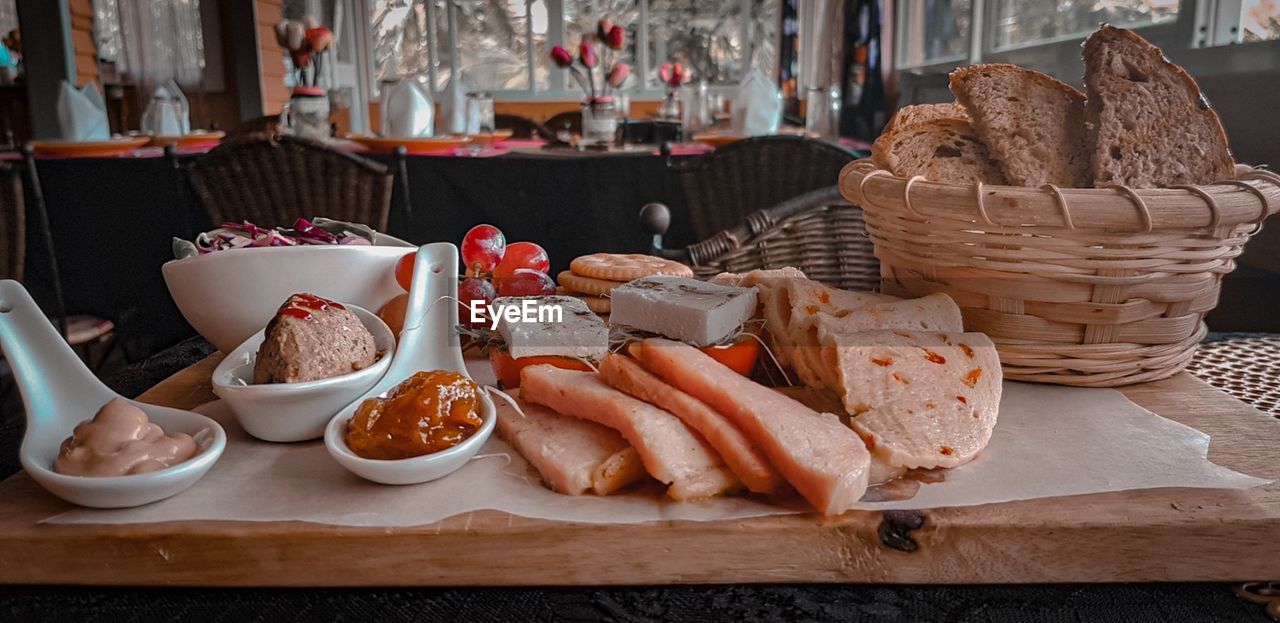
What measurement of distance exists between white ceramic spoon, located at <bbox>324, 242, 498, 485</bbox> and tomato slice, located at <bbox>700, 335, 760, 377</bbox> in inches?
8.0

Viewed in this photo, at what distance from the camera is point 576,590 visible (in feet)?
1.77

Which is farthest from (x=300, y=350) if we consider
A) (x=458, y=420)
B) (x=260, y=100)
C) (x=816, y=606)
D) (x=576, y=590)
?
(x=260, y=100)

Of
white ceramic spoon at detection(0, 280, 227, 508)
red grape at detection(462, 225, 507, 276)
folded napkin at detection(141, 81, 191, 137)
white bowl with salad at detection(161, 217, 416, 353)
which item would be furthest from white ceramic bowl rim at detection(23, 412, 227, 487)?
folded napkin at detection(141, 81, 191, 137)

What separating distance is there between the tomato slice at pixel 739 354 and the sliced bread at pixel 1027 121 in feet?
1.20

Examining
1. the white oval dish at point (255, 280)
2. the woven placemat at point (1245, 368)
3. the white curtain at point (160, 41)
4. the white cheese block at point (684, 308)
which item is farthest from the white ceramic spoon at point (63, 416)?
the white curtain at point (160, 41)

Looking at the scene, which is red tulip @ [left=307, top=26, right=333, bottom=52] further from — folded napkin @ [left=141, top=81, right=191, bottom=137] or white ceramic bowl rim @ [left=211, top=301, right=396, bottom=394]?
white ceramic bowl rim @ [left=211, top=301, right=396, bottom=394]

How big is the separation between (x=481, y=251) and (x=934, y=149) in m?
0.53

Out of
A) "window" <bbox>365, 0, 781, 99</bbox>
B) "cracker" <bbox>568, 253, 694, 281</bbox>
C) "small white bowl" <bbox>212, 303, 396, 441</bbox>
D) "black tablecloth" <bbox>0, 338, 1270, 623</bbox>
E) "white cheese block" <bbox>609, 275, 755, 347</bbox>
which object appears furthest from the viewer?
"window" <bbox>365, 0, 781, 99</bbox>

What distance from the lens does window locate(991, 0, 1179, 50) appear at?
2.06m

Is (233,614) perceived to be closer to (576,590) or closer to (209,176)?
(576,590)

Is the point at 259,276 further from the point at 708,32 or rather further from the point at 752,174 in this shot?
the point at 708,32

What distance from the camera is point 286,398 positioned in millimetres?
608

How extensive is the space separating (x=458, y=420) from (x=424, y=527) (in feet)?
0.30

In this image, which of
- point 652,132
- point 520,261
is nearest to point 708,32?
point 652,132
